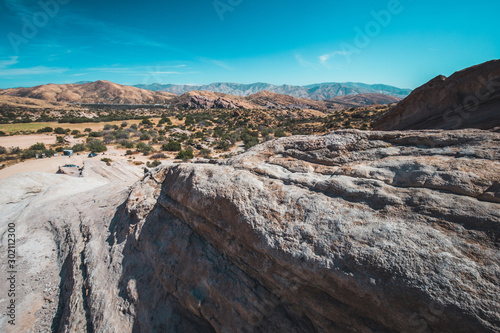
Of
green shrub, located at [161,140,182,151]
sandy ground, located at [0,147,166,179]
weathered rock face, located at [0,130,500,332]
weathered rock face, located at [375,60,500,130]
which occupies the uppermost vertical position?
weathered rock face, located at [375,60,500,130]

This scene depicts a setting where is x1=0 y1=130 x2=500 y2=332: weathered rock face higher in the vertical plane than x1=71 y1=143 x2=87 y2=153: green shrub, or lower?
higher

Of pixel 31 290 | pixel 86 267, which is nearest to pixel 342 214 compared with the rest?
pixel 86 267

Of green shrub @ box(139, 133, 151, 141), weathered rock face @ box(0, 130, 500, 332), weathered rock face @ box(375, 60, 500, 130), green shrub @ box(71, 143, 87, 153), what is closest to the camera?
weathered rock face @ box(0, 130, 500, 332)

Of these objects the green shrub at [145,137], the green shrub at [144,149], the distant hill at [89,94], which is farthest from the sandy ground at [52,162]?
the distant hill at [89,94]

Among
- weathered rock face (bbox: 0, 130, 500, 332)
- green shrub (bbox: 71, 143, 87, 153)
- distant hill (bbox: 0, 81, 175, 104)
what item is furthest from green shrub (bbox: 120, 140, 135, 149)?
distant hill (bbox: 0, 81, 175, 104)

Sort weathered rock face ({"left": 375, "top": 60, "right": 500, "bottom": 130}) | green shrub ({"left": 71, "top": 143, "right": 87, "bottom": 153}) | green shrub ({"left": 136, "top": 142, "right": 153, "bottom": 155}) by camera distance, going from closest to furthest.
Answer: weathered rock face ({"left": 375, "top": 60, "right": 500, "bottom": 130}) → green shrub ({"left": 71, "top": 143, "right": 87, "bottom": 153}) → green shrub ({"left": 136, "top": 142, "right": 153, "bottom": 155})

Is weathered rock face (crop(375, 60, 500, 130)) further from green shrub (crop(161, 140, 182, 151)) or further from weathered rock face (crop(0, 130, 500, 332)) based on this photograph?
green shrub (crop(161, 140, 182, 151))

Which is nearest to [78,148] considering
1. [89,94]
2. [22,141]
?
[22,141]

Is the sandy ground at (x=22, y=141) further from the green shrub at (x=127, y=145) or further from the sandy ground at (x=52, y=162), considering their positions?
the green shrub at (x=127, y=145)
